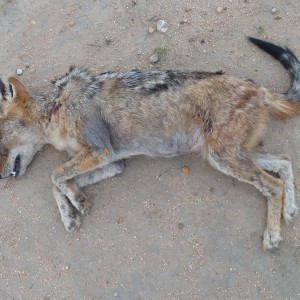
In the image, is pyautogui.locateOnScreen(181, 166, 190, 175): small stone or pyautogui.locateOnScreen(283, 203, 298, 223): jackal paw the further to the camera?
pyautogui.locateOnScreen(181, 166, 190, 175): small stone

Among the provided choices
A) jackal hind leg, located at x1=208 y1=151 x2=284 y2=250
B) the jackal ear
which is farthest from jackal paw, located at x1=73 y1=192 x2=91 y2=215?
jackal hind leg, located at x1=208 y1=151 x2=284 y2=250

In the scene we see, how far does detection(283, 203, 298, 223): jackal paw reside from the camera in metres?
6.21

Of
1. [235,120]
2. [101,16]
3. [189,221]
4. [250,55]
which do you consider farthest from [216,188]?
[101,16]

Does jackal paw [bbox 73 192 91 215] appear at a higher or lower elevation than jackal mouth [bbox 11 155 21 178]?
lower

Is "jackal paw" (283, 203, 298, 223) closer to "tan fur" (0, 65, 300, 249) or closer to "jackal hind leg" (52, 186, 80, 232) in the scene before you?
"tan fur" (0, 65, 300, 249)

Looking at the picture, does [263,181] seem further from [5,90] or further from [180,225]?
[5,90]

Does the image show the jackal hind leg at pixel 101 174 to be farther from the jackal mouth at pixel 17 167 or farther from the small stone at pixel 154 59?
the small stone at pixel 154 59

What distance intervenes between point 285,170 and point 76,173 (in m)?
2.92

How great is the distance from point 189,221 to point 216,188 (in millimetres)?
615

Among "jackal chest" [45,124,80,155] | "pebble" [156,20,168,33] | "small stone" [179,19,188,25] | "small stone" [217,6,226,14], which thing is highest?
"small stone" [217,6,226,14]

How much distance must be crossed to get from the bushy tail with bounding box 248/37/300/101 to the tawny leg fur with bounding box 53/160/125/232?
106 inches

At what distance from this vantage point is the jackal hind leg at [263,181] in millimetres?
6121

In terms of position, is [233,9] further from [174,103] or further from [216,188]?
[216,188]

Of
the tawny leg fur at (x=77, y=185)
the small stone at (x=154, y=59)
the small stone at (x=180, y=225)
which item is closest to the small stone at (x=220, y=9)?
the small stone at (x=154, y=59)
